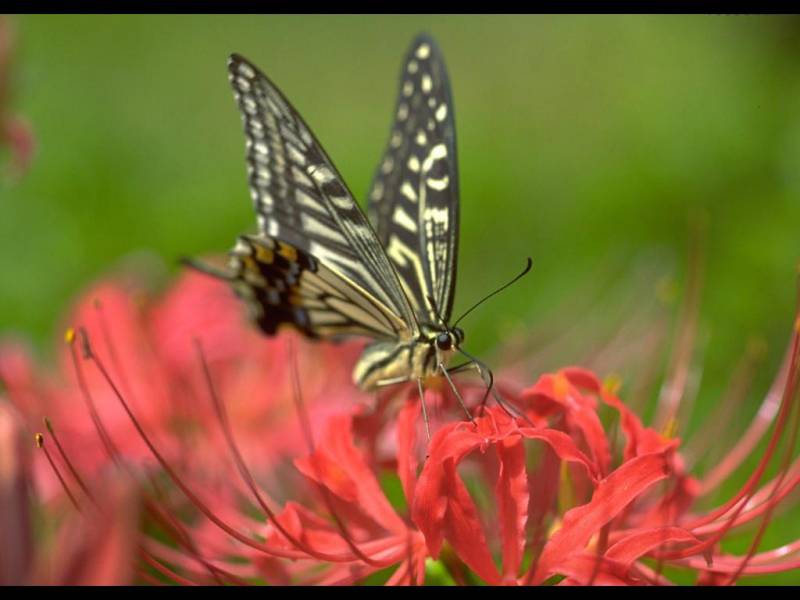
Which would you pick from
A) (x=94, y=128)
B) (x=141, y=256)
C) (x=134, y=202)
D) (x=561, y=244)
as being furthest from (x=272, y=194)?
(x=94, y=128)

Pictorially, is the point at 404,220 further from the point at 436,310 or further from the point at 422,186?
the point at 436,310

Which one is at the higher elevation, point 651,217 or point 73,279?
point 651,217

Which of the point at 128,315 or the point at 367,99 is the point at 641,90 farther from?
the point at 367,99

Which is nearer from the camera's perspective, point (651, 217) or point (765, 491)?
point (765, 491)

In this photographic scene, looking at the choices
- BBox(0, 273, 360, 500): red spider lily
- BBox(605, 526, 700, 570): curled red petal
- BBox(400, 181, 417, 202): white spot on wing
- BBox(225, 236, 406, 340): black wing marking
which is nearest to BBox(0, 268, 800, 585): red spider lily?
BBox(605, 526, 700, 570): curled red petal

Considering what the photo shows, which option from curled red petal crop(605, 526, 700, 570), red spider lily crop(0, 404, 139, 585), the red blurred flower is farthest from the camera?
the red blurred flower

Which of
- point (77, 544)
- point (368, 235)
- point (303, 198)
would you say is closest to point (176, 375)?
point (303, 198)

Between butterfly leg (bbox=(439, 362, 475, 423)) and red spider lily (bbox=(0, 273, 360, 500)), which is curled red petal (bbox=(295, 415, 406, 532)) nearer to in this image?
butterfly leg (bbox=(439, 362, 475, 423))
